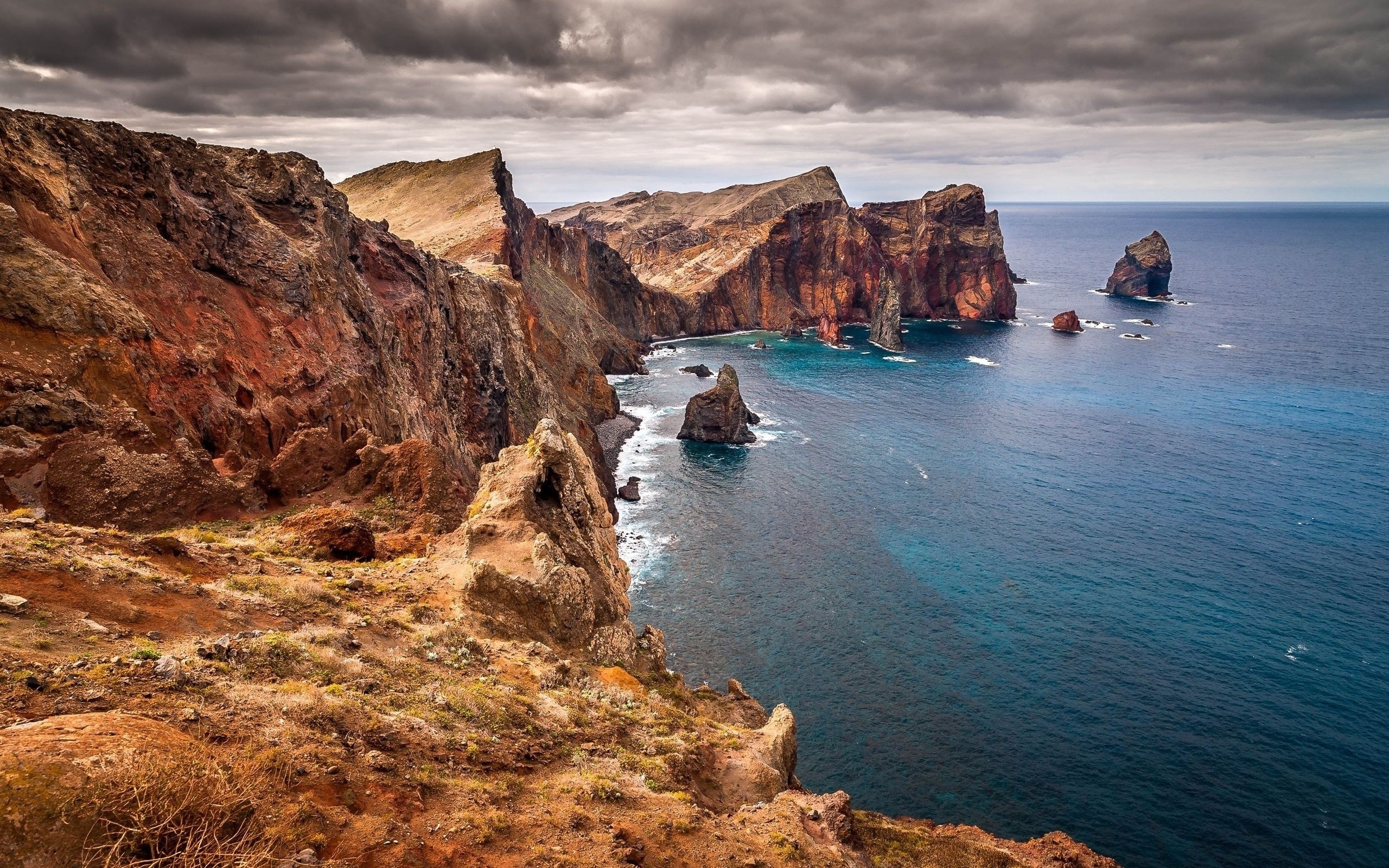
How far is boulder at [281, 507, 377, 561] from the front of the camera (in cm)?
2695

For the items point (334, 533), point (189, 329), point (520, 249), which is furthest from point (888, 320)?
point (334, 533)

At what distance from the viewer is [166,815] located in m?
9.42

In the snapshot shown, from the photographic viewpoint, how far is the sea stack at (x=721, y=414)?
4343 inches

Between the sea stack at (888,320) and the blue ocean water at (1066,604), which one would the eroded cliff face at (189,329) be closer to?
the blue ocean water at (1066,604)

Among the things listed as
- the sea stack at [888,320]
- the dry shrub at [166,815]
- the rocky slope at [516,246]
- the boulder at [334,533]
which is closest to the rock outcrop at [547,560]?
the boulder at [334,533]

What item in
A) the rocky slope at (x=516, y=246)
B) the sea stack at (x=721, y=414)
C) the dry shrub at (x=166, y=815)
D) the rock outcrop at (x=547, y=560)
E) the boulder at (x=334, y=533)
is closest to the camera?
the dry shrub at (x=166, y=815)

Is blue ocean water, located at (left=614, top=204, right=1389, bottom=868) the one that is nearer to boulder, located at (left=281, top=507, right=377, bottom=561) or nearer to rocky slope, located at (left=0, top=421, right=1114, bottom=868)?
rocky slope, located at (left=0, top=421, right=1114, bottom=868)

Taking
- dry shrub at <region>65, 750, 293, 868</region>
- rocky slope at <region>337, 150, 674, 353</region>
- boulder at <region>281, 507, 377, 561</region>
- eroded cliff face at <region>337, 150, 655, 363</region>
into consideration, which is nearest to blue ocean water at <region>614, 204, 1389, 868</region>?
eroded cliff face at <region>337, 150, 655, 363</region>

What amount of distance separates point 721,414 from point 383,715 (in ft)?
309

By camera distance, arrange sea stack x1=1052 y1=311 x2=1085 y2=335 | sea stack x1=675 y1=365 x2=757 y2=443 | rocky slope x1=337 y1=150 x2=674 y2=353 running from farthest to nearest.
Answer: sea stack x1=1052 y1=311 x2=1085 y2=335 → rocky slope x1=337 y1=150 x2=674 y2=353 → sea stack x1=675 y1=365 x2=757 y2=443

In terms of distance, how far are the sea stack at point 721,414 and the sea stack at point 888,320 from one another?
272ft

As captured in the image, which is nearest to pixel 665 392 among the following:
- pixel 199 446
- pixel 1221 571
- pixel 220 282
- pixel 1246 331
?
pixel 1221 571

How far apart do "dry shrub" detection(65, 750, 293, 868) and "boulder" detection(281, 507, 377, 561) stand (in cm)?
1721

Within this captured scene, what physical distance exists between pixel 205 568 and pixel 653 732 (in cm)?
1383
